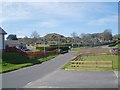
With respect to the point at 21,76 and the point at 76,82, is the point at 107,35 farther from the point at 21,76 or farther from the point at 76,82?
the point at 76,82

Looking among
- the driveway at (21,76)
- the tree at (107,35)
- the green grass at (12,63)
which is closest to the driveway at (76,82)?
the driveway at (21,76)

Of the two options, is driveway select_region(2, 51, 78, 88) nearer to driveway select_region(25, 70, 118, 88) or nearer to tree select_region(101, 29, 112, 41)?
driveway select_region(25, 70, 118, 88)

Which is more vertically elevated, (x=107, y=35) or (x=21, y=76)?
(x=107, y=35)

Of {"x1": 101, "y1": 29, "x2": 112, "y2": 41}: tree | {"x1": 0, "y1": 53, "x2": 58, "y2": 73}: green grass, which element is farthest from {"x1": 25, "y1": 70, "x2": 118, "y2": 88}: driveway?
{"x1": 101, "y1": 29, "x2": 112, "y2": 41}: tree

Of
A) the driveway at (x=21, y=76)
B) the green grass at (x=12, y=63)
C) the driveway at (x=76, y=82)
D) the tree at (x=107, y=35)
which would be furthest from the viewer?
the tree at (x=107, y=35)

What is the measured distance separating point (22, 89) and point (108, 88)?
4081mm

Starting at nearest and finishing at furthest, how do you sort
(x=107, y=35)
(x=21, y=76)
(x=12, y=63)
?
(x=21, y=76) < (x=12, y=63) < (x=107, y=35)

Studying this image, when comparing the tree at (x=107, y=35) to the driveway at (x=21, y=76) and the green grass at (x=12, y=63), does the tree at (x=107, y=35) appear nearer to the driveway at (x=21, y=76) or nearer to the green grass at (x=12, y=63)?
the green grass at (x=12, y=63)

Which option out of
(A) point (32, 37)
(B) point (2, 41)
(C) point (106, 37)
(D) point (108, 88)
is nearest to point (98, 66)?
(D) point (108, 88)

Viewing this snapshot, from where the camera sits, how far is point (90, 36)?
7426 inches

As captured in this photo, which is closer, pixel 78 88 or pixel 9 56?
pixel 78 88

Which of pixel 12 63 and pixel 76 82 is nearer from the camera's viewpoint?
pixel 76 82

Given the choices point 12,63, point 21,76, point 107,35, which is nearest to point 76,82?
point 21,76

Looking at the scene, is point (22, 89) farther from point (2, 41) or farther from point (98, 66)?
point (2, 41)
